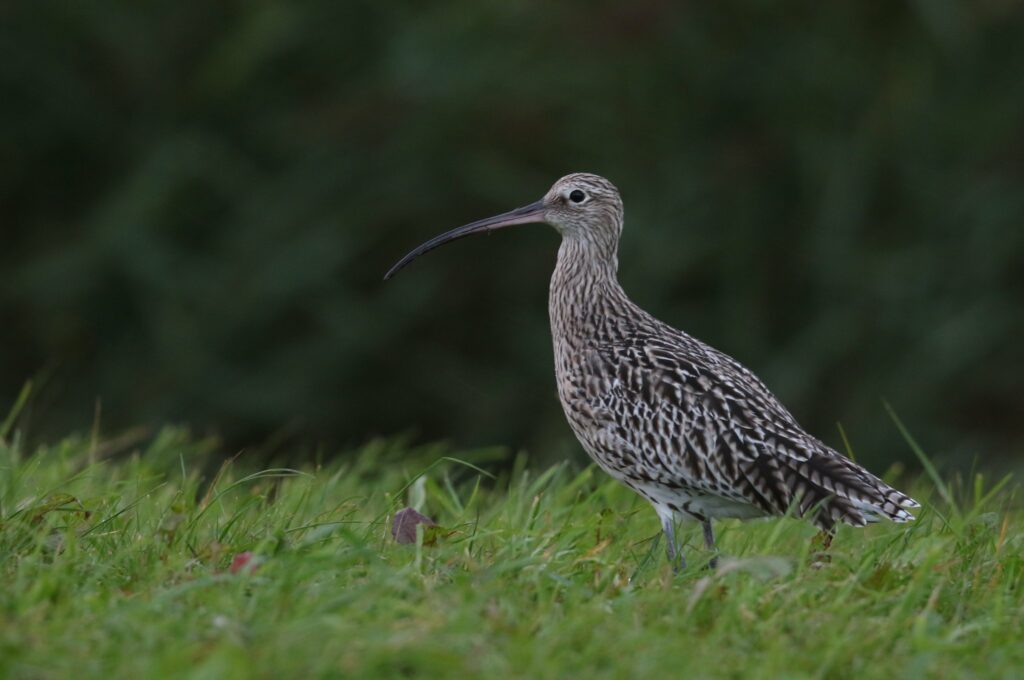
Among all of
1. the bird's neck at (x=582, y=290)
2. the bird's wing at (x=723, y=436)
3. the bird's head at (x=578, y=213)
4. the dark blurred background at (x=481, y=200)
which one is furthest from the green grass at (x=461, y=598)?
the dark blurred background at (x=481, y=200)

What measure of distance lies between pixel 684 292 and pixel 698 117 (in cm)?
187

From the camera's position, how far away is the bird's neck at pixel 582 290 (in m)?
7.78

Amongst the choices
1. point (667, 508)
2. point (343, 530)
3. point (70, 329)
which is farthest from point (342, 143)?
point (343, 530)

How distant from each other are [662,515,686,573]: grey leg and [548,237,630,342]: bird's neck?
124 cm

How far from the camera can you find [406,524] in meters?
6.07

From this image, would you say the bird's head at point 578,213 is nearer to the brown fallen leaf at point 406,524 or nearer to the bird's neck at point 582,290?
the bird's neck at point 582,290

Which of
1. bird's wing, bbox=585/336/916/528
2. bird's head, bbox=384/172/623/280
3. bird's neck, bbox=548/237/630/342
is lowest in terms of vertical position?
bird's wing, bbox=585/336/916/528

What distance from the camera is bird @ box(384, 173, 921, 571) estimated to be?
6453 mm

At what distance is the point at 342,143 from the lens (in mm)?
16547

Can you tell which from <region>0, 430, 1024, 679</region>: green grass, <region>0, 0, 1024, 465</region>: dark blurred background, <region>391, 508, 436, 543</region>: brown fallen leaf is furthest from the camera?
<region>0, 0, 1024, 465</region>: dark blurred background

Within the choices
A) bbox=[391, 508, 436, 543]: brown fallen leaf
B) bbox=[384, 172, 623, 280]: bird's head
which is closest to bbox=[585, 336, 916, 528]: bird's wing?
bbox=[384, 172, 623, 280]: bird's head

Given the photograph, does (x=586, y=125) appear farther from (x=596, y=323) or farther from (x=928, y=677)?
(x=928, y=677)

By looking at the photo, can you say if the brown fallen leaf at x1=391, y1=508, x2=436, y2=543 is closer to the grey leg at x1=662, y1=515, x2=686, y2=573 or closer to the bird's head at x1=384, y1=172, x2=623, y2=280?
the grey leg at x1=662, y1=515, x2=686, y2=573

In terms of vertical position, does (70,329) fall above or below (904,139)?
below
